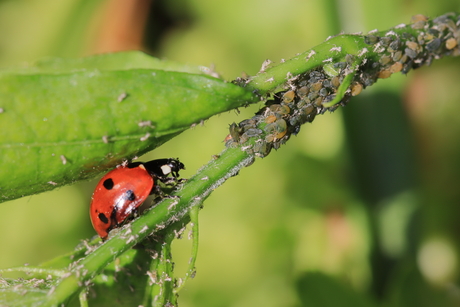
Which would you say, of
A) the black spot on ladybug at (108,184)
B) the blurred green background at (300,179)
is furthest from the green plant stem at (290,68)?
the blurred green background at (300,179)

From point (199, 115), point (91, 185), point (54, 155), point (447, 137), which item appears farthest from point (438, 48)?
point (91, 185)

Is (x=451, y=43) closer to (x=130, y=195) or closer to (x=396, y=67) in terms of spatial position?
(x=396, y=67)

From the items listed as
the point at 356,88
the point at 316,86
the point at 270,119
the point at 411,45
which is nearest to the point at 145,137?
the point at 270,119

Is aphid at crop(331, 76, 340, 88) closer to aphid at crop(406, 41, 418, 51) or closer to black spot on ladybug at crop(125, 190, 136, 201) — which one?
aphid at crop(406, 41, 418, 51)

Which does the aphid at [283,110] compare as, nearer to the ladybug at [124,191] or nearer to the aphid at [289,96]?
the aphid at [289,96]

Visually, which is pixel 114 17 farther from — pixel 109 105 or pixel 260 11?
pixel 109 105
